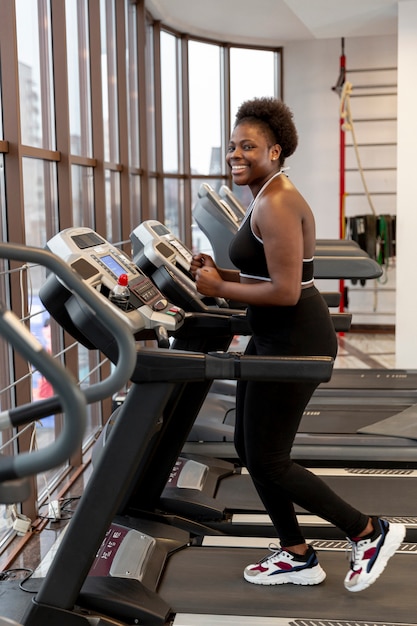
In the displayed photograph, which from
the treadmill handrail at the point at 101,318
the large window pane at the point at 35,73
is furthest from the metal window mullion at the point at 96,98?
the treadmill handrail at the point at 101,318

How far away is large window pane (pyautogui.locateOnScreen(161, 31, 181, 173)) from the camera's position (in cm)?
781

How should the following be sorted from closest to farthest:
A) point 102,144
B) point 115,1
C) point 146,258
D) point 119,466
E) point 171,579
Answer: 1. point 119,466
2. point 171,579
3. point 146,258
4. point 102,144
5. point 115,1

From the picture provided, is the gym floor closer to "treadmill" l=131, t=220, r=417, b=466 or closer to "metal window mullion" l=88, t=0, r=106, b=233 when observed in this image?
"treadmill" l=131, t=220, r=417, b=466

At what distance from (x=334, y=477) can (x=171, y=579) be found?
1.23 metres

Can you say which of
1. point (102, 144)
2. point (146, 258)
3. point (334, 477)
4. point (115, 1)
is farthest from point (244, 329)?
point (115, 1)

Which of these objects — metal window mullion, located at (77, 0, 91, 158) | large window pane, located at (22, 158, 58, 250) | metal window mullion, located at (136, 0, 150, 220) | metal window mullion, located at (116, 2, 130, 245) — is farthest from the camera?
metal window mullion, located at (136, 0, 150, 220)

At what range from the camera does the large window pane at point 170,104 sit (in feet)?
25.6

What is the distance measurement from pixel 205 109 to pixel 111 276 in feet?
21.5

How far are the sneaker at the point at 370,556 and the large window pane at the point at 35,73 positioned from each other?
7.90 feet

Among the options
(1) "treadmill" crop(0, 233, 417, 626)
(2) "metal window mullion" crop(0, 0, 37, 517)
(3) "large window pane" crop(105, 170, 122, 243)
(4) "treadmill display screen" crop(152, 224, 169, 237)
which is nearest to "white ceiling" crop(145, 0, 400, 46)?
(3) "large window pane" crop(105, 170, 122, 243)

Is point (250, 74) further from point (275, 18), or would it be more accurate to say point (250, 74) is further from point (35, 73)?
point (35, 73)

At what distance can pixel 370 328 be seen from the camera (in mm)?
8883

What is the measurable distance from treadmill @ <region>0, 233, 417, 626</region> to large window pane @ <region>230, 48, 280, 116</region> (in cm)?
688

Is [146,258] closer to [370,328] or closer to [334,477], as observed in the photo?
[334,477]
